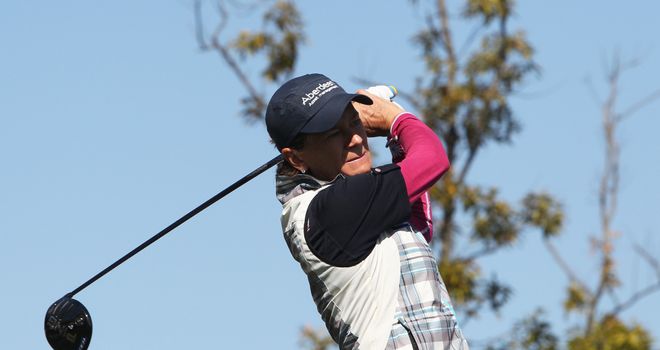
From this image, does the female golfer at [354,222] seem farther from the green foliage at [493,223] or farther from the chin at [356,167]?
the green foliage at [493,223]

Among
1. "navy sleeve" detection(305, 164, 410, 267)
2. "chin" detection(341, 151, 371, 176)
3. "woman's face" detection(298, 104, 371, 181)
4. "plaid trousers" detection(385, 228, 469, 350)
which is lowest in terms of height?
"plaid trousers" detection(385, 228, 469, 350)

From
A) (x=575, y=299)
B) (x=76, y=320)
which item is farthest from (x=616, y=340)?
(x=76, y=320)

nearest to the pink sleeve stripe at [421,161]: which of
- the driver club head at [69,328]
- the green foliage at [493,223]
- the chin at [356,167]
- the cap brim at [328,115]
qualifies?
the chin at [356,167]

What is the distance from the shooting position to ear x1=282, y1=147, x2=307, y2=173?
188 inches

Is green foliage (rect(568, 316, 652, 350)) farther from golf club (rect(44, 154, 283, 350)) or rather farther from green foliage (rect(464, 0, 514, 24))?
golf club (rect(44, 154, 283, 350))

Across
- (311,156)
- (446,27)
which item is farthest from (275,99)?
(446,27)

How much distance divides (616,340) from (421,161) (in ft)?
42.1

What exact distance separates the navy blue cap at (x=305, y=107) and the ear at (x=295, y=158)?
2 cm

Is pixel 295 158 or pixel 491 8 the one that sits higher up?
pixel 295 158

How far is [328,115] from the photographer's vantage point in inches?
183

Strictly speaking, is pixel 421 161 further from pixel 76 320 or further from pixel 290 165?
pixel 76 320

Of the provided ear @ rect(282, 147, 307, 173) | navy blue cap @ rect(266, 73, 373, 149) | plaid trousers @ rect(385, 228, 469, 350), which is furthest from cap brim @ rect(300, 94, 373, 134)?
plaid trousers @ rect(385, 228, 469, 350)

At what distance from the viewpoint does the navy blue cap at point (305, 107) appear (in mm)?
4652

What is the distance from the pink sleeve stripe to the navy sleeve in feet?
0.29
